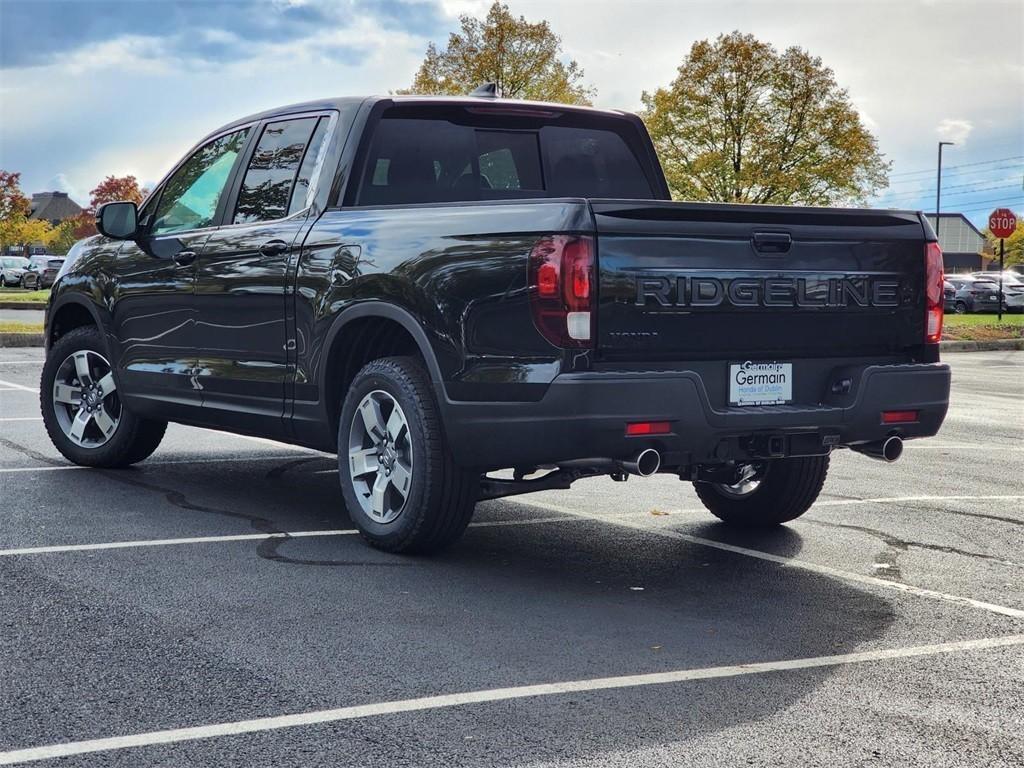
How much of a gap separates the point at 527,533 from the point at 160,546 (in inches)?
69.7

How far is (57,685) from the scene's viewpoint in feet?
13.9

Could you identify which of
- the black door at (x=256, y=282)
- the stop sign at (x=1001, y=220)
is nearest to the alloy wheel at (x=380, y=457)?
the black door at (x=256, y=282)

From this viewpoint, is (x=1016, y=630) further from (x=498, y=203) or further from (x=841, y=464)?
(x=841, y=464)

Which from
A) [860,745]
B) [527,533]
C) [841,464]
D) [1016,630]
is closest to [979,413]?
[841,464]

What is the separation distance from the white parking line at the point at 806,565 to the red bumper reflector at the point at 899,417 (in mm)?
669

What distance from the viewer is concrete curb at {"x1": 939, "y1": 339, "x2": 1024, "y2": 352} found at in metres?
28.9

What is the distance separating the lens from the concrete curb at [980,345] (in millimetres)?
28859

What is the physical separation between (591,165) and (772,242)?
6.65ft

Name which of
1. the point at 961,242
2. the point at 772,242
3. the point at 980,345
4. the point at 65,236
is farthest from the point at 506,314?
the point at 961,242

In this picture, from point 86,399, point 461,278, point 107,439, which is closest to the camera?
point 461,278

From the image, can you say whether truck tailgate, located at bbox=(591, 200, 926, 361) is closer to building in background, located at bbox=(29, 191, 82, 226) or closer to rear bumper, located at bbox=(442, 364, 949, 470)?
rear bumper, located at bbox=(442, 364, 949, 470)

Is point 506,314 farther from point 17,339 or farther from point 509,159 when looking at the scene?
point 17,339

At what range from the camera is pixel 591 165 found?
7512 mm

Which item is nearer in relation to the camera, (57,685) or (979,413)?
(57,685)
